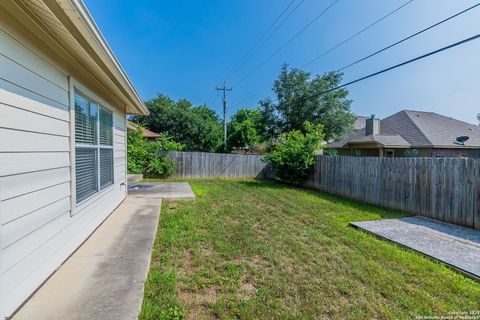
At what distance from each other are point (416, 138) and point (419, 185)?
1103cm

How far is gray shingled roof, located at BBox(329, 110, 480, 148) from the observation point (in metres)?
14.4

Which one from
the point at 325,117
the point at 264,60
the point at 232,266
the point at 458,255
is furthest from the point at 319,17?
the point at 325,117

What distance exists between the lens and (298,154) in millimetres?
10695

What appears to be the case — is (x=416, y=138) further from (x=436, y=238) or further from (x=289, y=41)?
(x=436, y=238)

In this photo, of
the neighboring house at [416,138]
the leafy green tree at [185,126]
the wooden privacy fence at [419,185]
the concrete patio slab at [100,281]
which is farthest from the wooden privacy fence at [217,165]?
the leafy green tree at [185,126]

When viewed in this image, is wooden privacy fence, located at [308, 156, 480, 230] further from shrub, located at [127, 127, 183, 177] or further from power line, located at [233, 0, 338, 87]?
shrub, located at [127, 127, 183, 177]

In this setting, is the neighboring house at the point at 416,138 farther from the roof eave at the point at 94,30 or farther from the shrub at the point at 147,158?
the roof eave at the point at 94,30

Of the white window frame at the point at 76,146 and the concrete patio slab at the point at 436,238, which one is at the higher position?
the white window frame at the point at 76,146

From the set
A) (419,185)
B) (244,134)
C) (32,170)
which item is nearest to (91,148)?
(32,170)

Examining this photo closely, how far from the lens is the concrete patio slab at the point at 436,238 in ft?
10.7

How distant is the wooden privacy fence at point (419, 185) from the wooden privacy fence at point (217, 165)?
Result: 613 centimetres

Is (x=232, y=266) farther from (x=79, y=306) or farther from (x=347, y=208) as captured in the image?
(x=347, y=208)

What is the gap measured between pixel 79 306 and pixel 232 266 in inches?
63.8

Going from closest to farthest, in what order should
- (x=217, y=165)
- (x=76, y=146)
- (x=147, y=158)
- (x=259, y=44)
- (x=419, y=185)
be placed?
(x=76, y=146) → (x=419, y=185) → (x=259, y=44) → (x=147, y=158) → (x=217, y=165)
